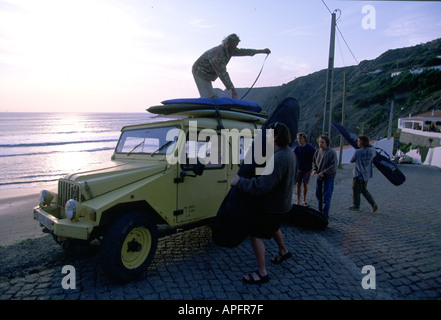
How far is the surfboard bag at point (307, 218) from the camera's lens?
563 cm

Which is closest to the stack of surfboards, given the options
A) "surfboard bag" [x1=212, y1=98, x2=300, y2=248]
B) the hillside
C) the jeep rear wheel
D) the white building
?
"surfboard bag" [x1=212, y1=98, x2=300, y2=248]

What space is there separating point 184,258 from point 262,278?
1333mm

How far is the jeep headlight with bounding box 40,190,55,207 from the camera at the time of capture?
4.07 metres

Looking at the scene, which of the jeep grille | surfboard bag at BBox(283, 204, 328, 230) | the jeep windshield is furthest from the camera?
surfboard bag at BBox(283, 204, 328, 230)

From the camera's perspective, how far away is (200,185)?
172 inches

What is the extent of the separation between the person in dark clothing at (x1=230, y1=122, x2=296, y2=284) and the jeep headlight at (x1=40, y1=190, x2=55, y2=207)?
9.28 feet

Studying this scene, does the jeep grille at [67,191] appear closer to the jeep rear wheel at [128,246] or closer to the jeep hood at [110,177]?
the jeep hood at [110,177]

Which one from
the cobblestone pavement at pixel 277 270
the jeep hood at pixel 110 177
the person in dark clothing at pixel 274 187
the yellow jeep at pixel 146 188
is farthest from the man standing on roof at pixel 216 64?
the cobblestone pavement at pixel 277 270

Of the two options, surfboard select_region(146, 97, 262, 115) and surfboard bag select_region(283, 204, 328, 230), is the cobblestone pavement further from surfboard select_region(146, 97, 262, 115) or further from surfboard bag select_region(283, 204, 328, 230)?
surfboard select_region(146, 97, 262, 115)

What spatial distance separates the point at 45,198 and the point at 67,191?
58 cm

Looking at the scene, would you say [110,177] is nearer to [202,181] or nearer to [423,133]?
[202,181]

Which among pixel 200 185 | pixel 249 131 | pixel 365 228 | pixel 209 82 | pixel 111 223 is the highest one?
pixel 209 82
